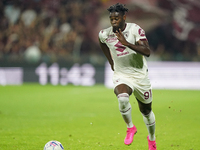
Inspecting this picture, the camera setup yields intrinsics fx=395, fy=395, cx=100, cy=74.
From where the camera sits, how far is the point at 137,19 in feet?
94.8

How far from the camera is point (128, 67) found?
20.7 feet

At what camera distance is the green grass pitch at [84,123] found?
7.00 m

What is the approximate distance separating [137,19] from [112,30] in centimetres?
2296

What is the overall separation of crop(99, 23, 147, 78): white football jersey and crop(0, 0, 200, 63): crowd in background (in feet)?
55.1

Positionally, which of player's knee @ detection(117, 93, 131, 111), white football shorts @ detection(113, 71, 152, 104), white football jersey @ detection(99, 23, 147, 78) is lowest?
player's knee @ detection(117, 93, 131, 111)

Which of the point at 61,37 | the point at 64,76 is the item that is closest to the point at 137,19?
the point at 61,37

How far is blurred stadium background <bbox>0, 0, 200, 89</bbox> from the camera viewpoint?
20812 mm

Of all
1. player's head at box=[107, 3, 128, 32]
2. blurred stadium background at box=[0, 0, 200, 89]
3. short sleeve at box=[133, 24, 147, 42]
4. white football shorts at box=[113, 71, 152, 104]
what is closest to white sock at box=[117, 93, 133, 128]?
white football shorts at box=[113, 71, 152, 104]

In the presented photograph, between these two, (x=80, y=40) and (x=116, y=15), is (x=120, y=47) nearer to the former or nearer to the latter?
(x=116, y=15)

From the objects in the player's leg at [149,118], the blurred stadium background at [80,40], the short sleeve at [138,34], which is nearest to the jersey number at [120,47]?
the short sleeve at [138,34]

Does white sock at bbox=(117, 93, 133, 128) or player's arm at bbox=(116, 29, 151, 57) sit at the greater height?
player's arm at bbox=(116, 29, 151, 57)

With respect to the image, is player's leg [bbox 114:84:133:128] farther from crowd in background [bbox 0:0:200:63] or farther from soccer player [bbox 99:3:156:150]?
crowd in background [bbox 0:0:200:63]

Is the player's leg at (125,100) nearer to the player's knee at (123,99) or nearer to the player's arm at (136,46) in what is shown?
the player's knee at (123,99)

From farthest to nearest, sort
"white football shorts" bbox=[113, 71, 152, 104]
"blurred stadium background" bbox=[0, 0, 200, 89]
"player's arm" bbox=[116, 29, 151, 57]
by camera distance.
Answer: "blurred stadium background" bbox=[0, 0, 200, 89], "white football shorts" bbox=[113, 71, 152, 104], "player's arm" bbox=[116, 29, 151, 57]
